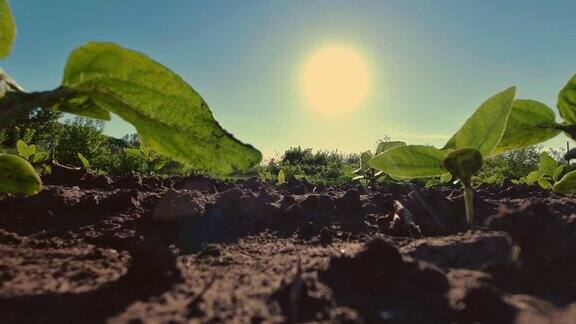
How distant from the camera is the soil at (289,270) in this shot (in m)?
1.06

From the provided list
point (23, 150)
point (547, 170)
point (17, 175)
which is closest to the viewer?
point (17, 175)

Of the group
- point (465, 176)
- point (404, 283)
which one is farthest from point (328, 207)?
point (404, 283)

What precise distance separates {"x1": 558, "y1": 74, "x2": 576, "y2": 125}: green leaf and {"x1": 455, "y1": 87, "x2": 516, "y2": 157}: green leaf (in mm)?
463

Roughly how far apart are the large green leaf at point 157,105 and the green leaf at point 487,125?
0.83 meters

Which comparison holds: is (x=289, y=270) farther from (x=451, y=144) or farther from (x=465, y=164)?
(x=451, y=144)

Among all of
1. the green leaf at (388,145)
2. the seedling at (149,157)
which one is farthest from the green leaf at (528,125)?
the seedling at (149,157)

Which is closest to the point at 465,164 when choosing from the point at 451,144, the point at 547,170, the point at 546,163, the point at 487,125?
the point at 487,125

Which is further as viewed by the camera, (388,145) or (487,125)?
(388,145)

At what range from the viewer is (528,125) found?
79.4 inches

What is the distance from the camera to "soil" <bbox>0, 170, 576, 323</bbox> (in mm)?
1063

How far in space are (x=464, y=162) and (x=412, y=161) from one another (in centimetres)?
23

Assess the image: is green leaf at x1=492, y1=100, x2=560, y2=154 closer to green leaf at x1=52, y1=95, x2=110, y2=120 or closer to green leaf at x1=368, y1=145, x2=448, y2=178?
green leaf at x1=368, y1=145, x2=448, y2=178

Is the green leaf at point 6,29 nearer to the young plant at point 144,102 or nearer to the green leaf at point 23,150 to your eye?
the young plant at point 144,102

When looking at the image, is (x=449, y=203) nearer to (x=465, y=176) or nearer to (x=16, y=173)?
(x=465, y=176)
